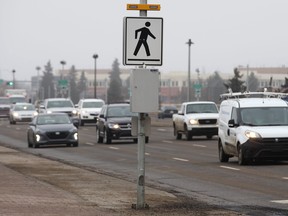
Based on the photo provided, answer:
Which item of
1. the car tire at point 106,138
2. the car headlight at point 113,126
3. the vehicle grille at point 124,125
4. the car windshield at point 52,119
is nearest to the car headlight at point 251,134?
the car windshield at point 52,119

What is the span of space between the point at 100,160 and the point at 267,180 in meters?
10.5

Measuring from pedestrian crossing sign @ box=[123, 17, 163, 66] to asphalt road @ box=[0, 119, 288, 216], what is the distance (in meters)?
2.85

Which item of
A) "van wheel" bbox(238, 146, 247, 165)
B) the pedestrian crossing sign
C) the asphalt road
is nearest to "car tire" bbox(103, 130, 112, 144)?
the asphalt road

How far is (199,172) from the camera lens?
25297mm

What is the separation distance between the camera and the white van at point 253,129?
2681cm

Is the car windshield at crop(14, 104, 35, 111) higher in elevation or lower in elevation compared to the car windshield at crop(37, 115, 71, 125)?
lower

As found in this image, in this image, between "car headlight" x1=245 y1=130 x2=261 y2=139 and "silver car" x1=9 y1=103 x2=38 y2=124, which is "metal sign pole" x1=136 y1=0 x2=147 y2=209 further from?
"silver car" x1=9 y1=103 x2=38 y2=124

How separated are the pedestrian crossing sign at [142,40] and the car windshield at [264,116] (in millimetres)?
12916

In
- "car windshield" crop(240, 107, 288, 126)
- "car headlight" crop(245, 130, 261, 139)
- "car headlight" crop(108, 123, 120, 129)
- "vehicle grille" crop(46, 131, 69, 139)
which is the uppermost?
"car windshield" crop(240, 107, 288, 126)

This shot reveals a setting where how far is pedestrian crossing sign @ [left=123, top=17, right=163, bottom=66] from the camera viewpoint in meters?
15.2

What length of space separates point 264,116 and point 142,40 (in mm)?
13498

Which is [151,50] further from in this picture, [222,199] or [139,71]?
[222,199]

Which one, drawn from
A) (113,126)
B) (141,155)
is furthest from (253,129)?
(113,126)

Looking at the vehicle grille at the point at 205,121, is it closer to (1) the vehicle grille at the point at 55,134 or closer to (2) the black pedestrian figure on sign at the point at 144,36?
(1) the vehicle grille at the point at 55,134
